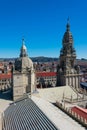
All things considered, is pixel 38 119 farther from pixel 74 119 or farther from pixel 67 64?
pixel 67 64

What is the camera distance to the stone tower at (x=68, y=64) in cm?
7150

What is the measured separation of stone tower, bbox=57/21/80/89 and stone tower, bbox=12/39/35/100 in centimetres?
1154

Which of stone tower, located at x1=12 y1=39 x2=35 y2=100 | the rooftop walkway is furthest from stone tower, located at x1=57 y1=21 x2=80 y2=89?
the rooftop walkway

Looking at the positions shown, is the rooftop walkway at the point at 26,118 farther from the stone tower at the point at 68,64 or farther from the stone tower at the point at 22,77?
the stone tower at the point at 68,64

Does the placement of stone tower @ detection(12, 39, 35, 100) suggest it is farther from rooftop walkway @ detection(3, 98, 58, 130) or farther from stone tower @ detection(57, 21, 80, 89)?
stone tower @ detection(57, 21, 80, 89)

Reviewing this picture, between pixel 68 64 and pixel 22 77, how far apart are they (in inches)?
685

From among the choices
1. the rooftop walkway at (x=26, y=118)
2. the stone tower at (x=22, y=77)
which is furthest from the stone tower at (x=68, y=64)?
the rooftop walkway at (x=26, y=118)

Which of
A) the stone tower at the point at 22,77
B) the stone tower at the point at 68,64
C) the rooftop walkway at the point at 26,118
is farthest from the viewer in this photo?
the stone tower at the point at 68,64

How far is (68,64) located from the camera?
72.4 meters

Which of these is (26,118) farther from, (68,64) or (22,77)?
(68,64)

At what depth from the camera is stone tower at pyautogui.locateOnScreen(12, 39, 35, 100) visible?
207 feet

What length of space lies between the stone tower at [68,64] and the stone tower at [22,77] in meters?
11.5

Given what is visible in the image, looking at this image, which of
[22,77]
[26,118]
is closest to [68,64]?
[22,77]

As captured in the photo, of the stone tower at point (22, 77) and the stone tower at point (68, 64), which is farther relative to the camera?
the stone tower at point (68, 64)
